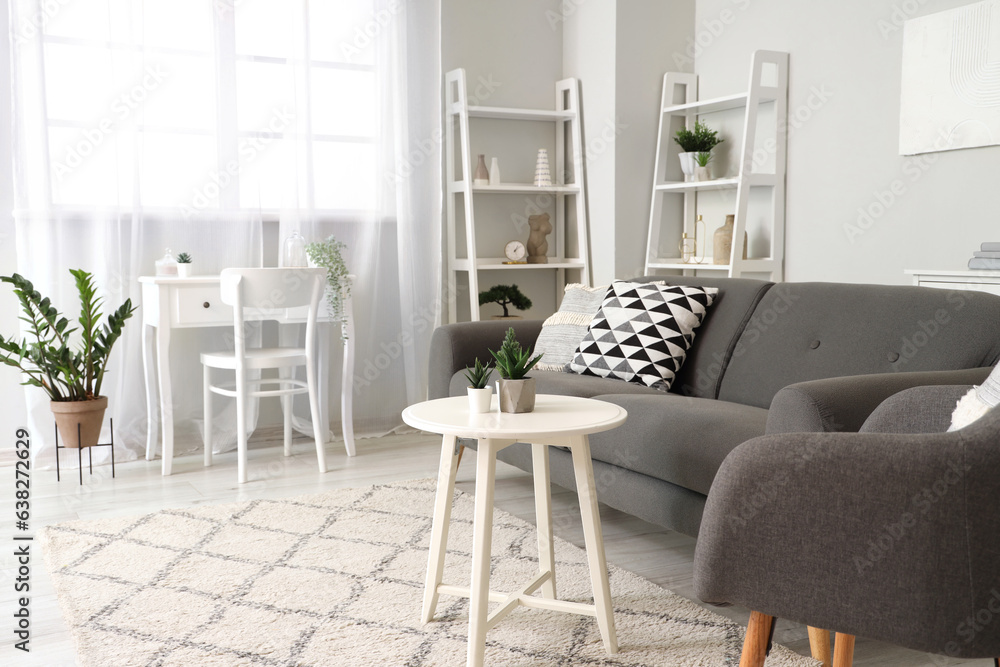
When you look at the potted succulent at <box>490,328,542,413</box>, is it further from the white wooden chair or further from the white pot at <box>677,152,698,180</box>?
the white pot at <box>677,152,698,180</box>

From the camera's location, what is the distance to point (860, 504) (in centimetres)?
126

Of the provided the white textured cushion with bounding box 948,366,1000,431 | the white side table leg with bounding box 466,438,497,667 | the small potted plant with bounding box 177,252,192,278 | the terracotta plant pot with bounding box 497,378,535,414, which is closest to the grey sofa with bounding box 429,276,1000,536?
the white textured cushion with bounding box 948,366,1000,431

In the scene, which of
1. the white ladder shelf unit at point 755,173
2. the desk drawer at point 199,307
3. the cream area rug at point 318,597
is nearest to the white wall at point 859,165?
the white ladder shelf unit at point 755,173

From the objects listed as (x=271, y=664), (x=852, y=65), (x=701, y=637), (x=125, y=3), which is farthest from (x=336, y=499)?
(x=852, y=65)

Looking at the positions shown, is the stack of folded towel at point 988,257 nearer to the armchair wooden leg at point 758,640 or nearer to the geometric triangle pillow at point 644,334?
the geometric triangle pillow at point 644,334

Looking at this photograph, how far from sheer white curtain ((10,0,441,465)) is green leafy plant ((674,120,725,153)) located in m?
→ 1.22

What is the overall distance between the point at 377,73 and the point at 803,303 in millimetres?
2495

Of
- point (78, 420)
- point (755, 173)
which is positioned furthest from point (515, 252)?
point (78, 420)

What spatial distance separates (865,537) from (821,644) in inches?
21.8

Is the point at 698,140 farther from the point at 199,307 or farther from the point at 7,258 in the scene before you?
the point at 7,258

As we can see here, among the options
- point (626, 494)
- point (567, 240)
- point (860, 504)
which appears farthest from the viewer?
point (567, 240)

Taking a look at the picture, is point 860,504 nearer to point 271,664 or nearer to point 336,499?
point 271,664

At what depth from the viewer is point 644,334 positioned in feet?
9.77

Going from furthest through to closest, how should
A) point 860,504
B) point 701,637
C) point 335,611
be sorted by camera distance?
point 335,611, point 701,637, point 860,504
